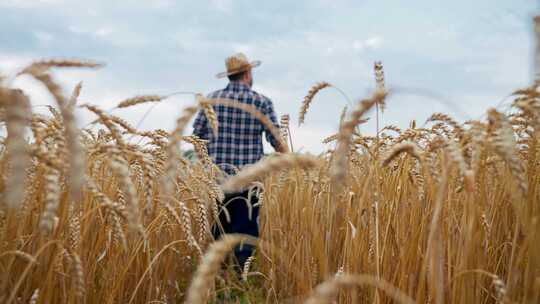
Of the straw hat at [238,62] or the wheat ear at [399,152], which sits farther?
the straw hat at [238,62]

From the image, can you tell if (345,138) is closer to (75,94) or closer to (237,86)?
(75,94)

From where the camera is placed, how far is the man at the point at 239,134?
5.37m

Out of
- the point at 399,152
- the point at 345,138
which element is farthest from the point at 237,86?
the point at 345,138

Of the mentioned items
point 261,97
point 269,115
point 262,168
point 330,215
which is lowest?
point 330,215

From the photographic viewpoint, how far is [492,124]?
1.63 metres

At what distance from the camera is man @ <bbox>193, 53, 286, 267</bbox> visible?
17.6ft

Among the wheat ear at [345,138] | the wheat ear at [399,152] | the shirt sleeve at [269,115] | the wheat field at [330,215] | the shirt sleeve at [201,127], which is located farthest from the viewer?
the shirt sleeve at [201,127]

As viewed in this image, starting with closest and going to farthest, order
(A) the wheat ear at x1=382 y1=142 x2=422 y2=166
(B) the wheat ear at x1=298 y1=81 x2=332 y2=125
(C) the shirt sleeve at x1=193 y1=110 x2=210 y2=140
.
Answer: (A) the wheat ear at x1=382 y1=142 x2=422 y2=166, (B) the wheat ear at x1=298 y1=81 x2=332 y2=125, (C) the shirt sleeve at x1=193 y1=110 x2=210 y2=140

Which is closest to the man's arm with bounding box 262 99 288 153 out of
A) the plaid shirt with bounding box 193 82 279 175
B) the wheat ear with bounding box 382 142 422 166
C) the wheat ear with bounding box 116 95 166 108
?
the plaid shirt with bounding box 193 82 279 175

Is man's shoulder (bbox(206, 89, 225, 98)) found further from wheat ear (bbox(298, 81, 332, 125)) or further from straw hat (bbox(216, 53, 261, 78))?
wheat ear (bbox(298, 81, 332, 125))

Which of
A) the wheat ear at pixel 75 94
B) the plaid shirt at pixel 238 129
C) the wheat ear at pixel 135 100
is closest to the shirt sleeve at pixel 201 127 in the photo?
the plaid shirt at pixel 238 129

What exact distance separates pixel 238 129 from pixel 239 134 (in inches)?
2.0

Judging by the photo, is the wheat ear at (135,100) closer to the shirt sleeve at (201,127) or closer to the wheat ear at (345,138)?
the wheat ear at (345,138)

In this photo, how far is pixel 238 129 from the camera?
540 centimetres
